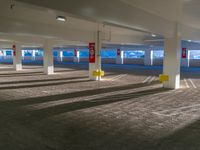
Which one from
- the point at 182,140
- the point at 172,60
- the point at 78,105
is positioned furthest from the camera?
the point at 172,60

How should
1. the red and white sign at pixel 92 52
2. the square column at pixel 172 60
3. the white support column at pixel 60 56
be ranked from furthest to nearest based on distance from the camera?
1. the white support column at pixel 60 56
2. the red and white sign at pixel 92 52
3. the square column at pixel 172 60

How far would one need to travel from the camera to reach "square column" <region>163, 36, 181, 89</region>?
41.3ft

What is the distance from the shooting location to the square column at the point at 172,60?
496 inches

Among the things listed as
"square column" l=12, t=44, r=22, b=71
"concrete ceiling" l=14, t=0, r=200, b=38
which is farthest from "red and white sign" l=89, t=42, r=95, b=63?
"square column" l=12, t=44, r=22, b=71

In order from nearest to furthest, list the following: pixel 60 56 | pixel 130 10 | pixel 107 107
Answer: pixel 130 10 → pixel 107 107 → pixel 60 56

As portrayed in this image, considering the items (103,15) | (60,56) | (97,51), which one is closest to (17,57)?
(97,51)

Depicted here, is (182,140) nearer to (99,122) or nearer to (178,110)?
(99,122)

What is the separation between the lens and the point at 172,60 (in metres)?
12.7

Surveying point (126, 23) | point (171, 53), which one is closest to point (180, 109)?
point (126, 23)

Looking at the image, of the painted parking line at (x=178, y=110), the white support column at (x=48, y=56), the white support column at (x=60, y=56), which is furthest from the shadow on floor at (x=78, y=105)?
the white support column at (x=60, y=56)

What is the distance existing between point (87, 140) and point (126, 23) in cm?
456

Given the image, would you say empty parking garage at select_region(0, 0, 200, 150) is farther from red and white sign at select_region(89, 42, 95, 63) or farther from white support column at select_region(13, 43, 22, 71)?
white support column at select_region(13, 43, 22, 71)

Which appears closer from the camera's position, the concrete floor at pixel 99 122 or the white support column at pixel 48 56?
the concrete floor at pixel 99 122

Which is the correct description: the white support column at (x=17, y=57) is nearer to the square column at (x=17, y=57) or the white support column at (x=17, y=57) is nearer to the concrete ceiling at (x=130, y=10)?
the square column at (x=17, y=57)
